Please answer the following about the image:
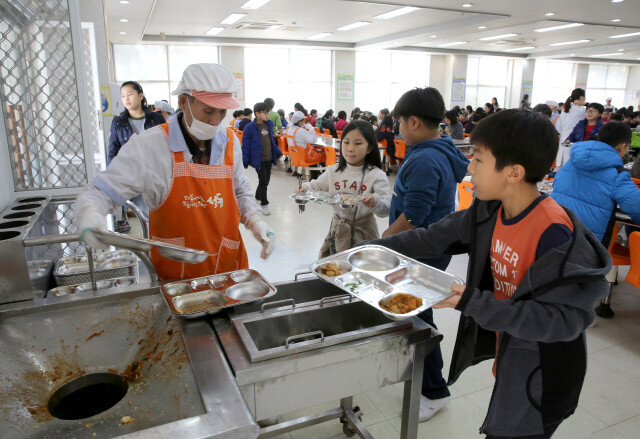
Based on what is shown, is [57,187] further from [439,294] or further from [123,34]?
[123,34]

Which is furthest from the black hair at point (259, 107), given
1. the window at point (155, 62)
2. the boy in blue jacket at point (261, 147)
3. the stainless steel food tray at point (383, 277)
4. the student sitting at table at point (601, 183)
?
the window at point (155, 62)

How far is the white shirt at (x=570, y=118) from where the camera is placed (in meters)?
7.01

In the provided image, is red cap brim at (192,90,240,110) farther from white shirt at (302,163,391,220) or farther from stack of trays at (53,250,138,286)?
white shirt at (302,163,391,220)

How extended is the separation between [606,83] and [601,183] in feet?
68.2

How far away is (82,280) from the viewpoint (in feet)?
5.64

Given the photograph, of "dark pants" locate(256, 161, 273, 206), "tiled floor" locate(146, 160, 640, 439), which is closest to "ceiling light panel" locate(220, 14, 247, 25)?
"dark pants" locate(256, 161, 273, 206)

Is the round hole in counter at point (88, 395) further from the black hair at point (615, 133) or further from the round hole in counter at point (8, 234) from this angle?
the black hair at point (615, 133)

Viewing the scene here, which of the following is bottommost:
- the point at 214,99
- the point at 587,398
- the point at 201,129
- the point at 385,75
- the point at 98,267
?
the point at 587,398

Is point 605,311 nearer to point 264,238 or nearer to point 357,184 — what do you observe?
point 357,184

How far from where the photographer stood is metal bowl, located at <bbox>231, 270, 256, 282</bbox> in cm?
149

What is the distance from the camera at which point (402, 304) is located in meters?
1.25

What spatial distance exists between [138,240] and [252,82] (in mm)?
13605

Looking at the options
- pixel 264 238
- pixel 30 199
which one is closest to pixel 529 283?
pixel 264 238

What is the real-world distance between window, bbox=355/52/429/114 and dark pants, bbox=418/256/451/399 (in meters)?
14.1
